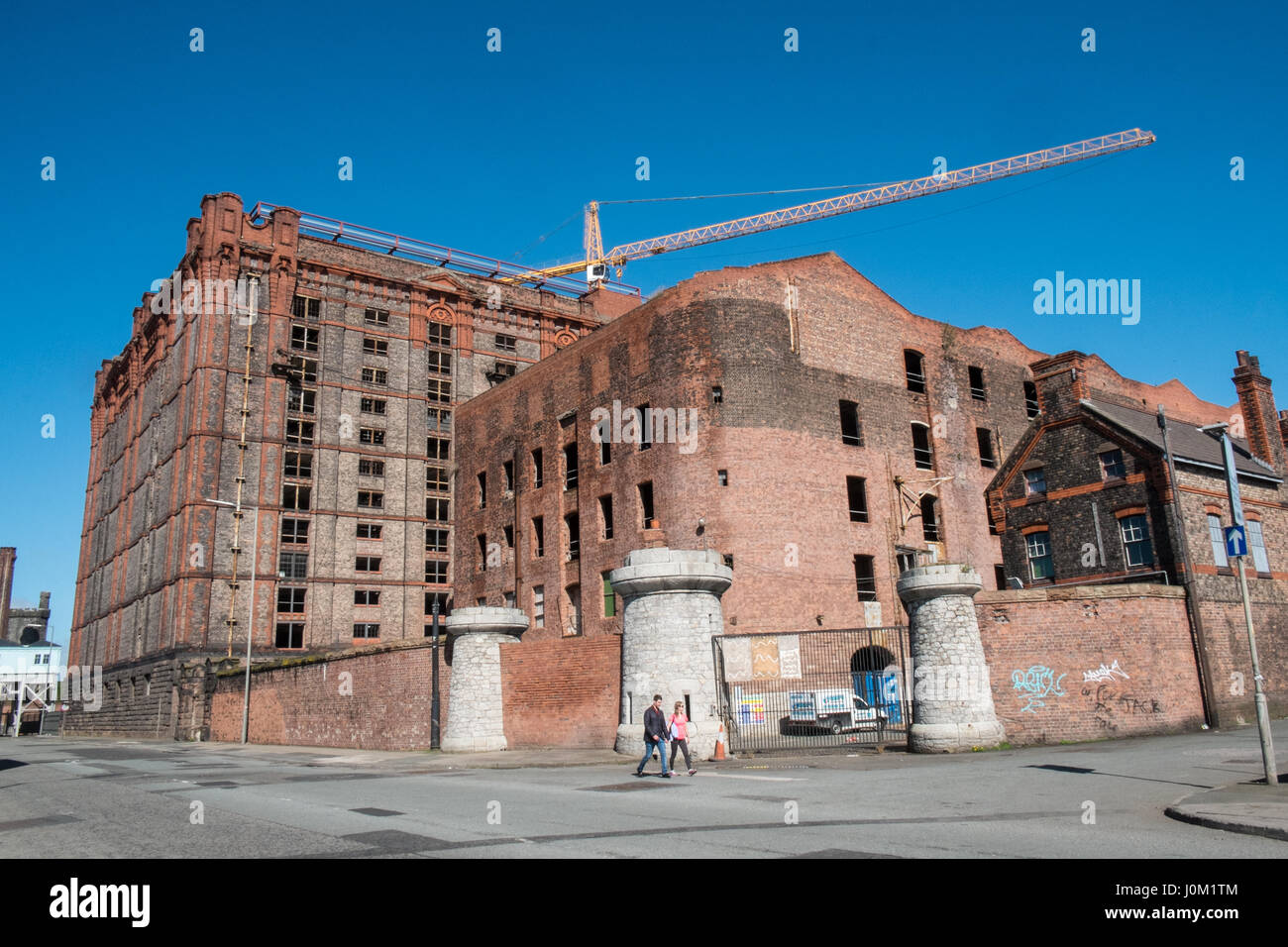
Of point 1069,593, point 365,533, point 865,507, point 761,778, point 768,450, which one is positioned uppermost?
point 365,533

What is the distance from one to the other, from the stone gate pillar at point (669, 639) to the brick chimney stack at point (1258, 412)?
77.7 ft

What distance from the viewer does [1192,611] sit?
25.5 metres

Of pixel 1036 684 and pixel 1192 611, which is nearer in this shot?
pixel 1036 684

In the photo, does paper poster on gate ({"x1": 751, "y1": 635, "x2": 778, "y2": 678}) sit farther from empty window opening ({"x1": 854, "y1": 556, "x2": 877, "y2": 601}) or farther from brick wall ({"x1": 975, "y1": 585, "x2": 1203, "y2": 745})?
empty window opening ({"x1": 854, "y1": 556, "x2": 877, "y2": 601})

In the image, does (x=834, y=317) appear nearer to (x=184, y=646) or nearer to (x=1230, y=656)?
(x=1230, y=656)

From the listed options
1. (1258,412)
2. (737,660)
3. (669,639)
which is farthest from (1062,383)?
(669,639)

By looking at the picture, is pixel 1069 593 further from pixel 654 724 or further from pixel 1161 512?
pixel 654 724

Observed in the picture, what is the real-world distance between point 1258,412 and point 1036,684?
65.6 feet

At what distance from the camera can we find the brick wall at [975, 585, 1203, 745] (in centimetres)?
2238

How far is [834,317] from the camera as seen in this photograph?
41188mm

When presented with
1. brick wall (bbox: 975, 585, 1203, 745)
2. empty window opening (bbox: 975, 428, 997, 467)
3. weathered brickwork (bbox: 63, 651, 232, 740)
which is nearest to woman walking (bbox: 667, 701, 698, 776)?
brick wall (bbox: 975, 585, 1203, 745)

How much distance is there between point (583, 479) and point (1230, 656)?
25991 mm

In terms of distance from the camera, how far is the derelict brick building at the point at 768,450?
→ 120 feet
